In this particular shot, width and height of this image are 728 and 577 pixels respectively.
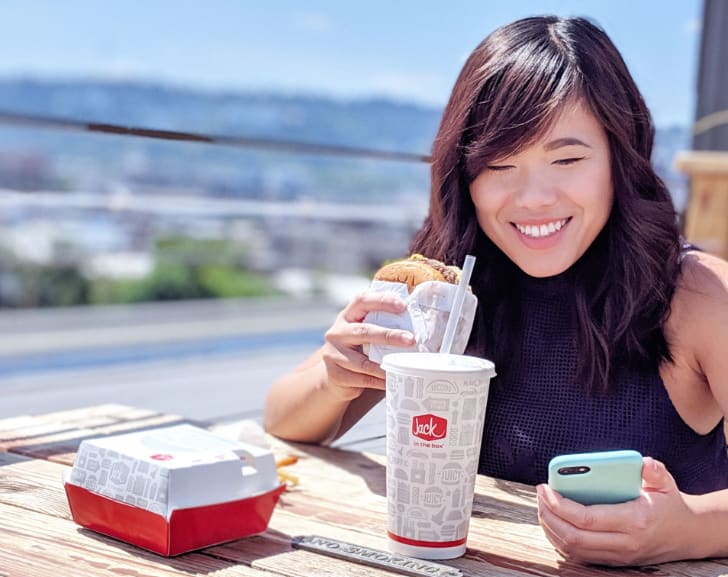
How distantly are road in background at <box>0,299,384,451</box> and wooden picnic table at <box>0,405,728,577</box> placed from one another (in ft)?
0.32

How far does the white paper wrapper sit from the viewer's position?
42.5 inches

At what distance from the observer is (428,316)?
1.09 m

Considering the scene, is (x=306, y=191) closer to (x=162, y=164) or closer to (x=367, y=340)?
(x=162, y=164)

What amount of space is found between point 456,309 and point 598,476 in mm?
237

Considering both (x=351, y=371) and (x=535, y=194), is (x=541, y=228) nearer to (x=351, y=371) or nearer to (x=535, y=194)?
(x=535, y=194)

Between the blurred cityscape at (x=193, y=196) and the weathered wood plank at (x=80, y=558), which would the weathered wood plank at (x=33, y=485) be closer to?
the weathered wood plank at (x=80, y=558)

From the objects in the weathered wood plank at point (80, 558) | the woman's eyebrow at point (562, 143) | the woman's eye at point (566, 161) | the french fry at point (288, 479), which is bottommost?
the french fry at point (288, 479)

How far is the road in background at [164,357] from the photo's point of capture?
449 cm

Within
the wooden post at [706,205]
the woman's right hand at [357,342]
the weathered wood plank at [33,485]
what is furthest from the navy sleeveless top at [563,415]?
the wooden post at [706,205]

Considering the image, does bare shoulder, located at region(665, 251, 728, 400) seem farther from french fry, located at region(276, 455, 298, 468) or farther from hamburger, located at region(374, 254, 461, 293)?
french fry, located at region(276, 455, 298, 468)

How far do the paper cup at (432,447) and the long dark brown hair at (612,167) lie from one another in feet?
1.41

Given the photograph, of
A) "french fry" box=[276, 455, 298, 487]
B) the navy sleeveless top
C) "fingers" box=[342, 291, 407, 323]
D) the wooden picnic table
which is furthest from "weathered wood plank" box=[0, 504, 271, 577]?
the navy sleeveless top

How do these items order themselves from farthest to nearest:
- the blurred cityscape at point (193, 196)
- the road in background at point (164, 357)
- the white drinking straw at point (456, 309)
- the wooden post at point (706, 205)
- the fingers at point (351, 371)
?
the blurred cityscape at point (193, 196) < the road in background at point (164, 357) < the wooden post at point (706, 205) < the fingers at point (351, 371) < the white drinking straw at point (456, 309)

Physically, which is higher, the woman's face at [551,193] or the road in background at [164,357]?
the woman's face at [551,193]
